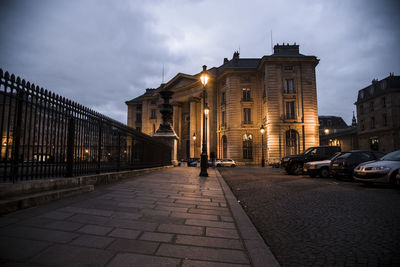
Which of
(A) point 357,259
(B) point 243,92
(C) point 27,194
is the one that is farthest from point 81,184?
(B) point 243,92

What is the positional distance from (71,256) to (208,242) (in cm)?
138

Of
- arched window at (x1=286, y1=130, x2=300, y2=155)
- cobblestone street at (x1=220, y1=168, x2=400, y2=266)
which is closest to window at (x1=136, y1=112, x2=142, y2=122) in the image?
arched window at (x1=286, y1=130, x2=300, y2=155)

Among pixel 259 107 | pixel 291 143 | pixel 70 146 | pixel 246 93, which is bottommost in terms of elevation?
pixel 70 146

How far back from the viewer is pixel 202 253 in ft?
7.16

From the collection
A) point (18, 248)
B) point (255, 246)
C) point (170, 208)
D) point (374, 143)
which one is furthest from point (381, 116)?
point (18, 248)

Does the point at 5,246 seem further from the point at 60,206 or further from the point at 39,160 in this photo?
the point at 39,160

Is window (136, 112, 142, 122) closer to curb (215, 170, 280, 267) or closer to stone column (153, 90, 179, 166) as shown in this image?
stone column (153, 90, 179, 166)

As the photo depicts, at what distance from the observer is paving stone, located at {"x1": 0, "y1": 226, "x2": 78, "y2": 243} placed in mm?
Result: 2303

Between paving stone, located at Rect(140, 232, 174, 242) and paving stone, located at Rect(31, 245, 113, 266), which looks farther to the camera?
paving stone, located at Rect(140, 232, 174, 242)

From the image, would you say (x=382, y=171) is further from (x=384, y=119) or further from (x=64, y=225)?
(x=384, y=119)

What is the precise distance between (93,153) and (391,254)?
6.32 metres

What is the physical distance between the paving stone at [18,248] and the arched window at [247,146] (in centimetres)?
3568

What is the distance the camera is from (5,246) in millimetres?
2039

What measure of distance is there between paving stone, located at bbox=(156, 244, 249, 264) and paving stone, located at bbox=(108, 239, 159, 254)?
97 millimetres
